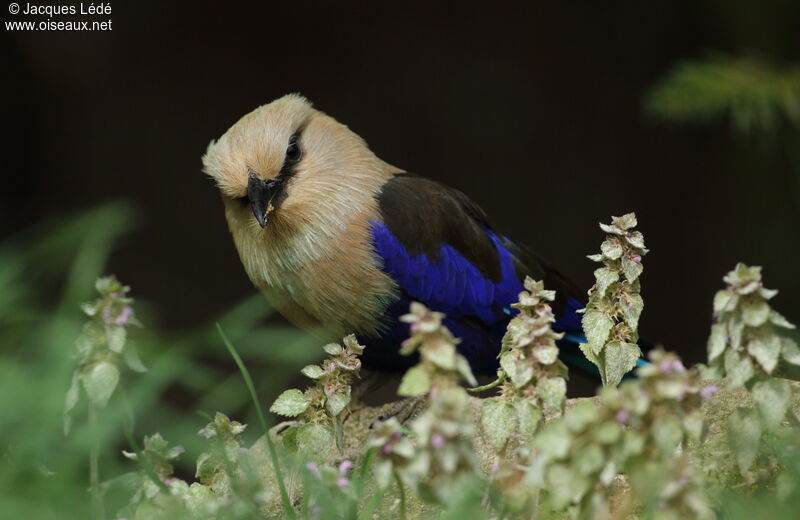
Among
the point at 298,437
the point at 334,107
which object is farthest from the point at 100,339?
the point at 334,107

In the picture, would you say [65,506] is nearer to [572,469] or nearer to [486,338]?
[572,469]

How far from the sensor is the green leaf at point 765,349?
7.31 ft

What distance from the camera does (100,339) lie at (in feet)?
7.98

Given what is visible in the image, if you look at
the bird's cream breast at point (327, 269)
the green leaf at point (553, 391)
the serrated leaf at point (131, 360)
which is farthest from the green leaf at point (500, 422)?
the bird's cream breast at point (327, 269)

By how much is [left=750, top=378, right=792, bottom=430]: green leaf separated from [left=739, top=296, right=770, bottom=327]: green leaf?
0.14 metres

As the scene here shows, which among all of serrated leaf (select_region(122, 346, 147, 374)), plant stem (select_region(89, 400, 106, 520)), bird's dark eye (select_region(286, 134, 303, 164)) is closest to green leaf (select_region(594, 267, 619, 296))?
serrated leaf (select_region(122, 346, 147, 374))

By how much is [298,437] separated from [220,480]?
0.21 m

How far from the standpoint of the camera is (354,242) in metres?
3.74

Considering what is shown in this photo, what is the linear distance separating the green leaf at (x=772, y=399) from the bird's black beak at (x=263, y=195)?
1754 mm

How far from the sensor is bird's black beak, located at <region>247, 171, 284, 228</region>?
361 cm

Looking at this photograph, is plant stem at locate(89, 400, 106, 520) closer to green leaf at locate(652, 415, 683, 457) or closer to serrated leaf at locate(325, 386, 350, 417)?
serrated leaf at locate(325, 386, 350, 417)

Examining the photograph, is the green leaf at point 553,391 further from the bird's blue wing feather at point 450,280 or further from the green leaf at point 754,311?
the bird's blue wing feather at point 450,280

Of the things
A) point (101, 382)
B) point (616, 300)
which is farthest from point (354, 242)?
point (101, 382)

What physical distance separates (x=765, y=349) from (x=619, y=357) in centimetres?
51
